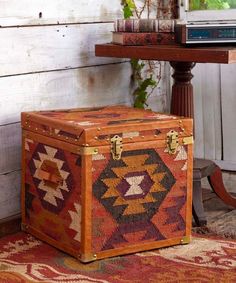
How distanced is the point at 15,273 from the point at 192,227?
→ 0.83 metres

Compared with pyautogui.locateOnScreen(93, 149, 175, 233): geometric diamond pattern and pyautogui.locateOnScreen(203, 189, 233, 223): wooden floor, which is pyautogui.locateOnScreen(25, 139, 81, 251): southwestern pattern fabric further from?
pyautogui.locateOnScreen(203, 189, 233, 223): wooden floor

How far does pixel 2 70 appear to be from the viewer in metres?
2.66

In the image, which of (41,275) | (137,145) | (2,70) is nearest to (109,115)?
(137,145)

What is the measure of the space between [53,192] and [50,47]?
0.67 meters

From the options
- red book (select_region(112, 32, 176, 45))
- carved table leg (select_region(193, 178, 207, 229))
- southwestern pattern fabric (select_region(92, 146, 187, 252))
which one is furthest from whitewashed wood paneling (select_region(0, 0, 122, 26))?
carved table leg (select_region(193, 178, 207, 229))

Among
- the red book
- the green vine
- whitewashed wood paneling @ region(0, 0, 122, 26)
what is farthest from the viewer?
the green vine

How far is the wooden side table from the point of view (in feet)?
8.33

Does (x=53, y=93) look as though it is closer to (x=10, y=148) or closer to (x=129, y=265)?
(x=10, y=148)

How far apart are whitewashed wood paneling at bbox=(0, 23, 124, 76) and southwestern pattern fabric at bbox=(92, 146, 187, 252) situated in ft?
2.05

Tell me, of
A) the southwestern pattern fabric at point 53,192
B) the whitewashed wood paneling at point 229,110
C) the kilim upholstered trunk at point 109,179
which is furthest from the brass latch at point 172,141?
the whitewashed wood paneling at point 229,110

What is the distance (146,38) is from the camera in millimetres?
2836

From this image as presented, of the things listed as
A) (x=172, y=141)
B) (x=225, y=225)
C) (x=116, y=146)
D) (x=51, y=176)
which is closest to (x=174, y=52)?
(x=172, y=141)

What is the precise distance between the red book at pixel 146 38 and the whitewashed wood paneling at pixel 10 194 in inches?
27.8

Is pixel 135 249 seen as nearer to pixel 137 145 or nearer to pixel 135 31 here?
pixel 137 145
